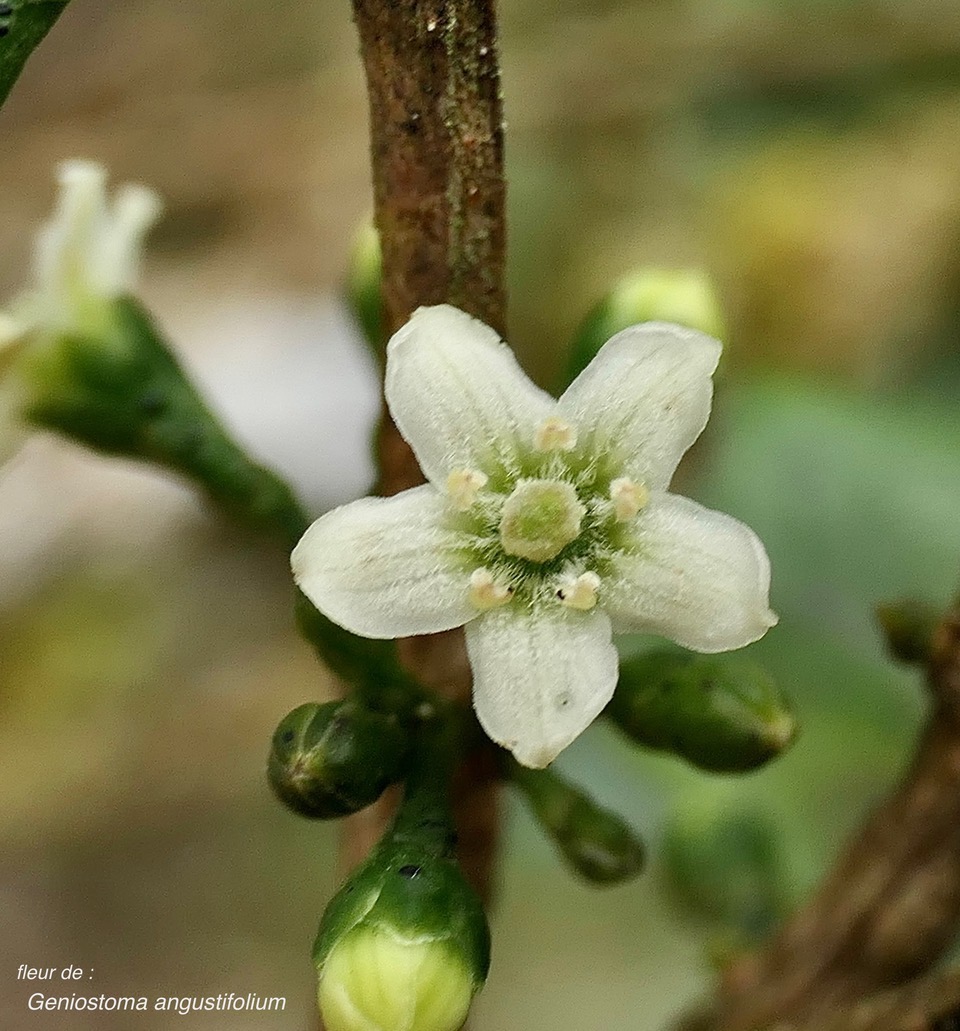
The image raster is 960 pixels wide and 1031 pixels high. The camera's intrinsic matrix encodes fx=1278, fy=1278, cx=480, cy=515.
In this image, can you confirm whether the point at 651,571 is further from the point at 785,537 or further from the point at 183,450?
the point at 785,537

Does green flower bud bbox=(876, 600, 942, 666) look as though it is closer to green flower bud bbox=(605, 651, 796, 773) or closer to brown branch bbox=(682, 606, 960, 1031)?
brown branch bbox=(682, 606, 960, 1031)

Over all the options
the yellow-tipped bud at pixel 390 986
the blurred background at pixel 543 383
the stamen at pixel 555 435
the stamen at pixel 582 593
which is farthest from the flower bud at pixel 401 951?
the blurred background at pixel 543 383

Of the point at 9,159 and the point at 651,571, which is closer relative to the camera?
the point at 651,571

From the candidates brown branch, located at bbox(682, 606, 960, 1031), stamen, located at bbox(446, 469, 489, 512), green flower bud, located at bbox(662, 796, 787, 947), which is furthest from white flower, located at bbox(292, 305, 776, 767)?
green flower bud, located at bbox(662, 796, 787, 947)

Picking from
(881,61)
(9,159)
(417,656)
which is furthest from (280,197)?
(417,656)

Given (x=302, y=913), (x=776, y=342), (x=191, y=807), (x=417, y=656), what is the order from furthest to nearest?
(x=776, y=342) < (x=191, y=807) < (x=302, y=913) < (x=417, y=656)
